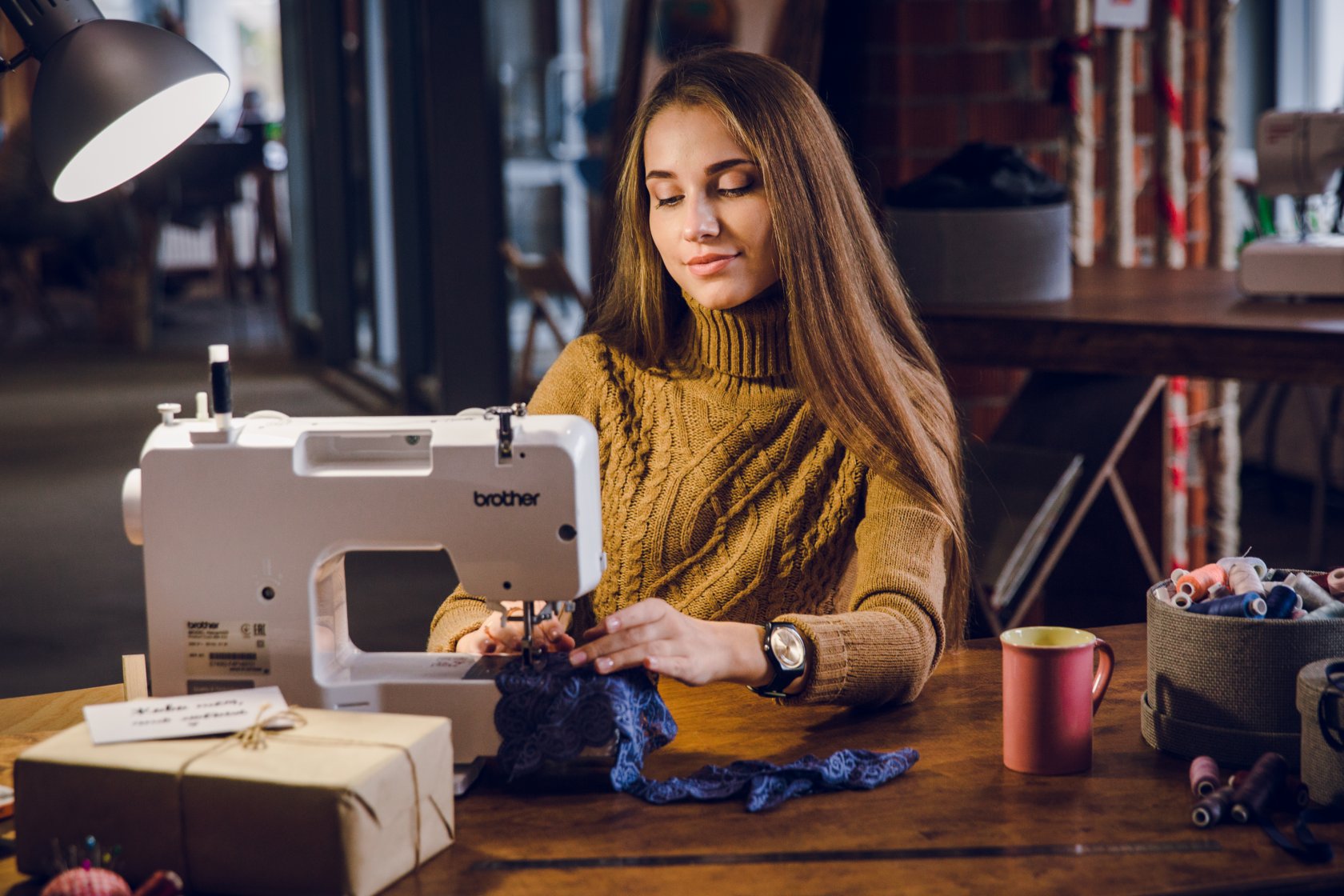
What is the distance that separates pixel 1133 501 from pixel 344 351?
5.53 metres

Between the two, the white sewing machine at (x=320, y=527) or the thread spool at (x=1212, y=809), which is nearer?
the thread spool at (x=1212, y=809)

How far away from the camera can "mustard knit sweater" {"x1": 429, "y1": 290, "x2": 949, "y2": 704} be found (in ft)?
5.91

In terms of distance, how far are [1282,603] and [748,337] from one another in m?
0.72

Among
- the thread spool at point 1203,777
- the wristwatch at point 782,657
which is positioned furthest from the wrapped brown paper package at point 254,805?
the thread spool at point 1203,777

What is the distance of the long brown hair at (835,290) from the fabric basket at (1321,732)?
1.65 ft

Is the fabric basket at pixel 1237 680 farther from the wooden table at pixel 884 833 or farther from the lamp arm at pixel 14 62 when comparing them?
the lamp arm at pixel 14 62

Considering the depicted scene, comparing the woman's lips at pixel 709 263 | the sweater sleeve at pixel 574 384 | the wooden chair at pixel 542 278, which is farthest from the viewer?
the wooden chair at pixel 542 278

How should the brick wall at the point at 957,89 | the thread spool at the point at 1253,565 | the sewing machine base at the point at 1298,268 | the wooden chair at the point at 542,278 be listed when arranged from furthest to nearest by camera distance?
the wooden chair at the point at 542,278
the brick wall at the point at 957,89
the sewing machine base at the point at 1298,268
the thread spool at the point at 1253,565

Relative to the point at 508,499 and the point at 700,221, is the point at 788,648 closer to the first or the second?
the point at 508,499

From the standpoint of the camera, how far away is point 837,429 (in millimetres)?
1727

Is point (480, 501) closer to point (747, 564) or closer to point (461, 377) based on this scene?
point (747, 564)

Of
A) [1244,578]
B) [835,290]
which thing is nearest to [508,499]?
[835,290]

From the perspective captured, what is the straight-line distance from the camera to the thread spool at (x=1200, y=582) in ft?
4.48

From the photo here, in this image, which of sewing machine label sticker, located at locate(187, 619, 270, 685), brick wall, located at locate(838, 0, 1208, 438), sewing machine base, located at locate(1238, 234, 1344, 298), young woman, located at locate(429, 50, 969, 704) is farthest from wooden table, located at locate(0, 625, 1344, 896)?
brick wall, located at locate(838, 0, 1208, 438)
